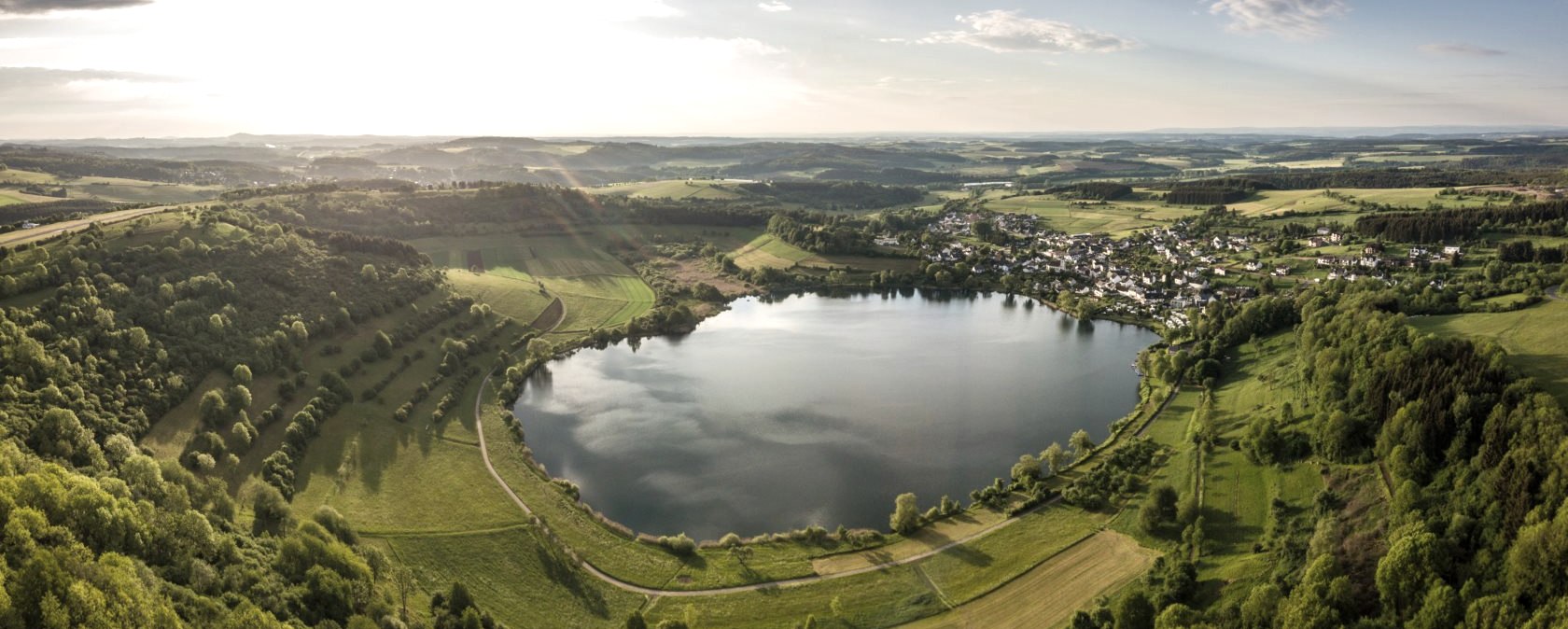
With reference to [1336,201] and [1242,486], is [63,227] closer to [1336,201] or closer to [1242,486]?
[1242,486]

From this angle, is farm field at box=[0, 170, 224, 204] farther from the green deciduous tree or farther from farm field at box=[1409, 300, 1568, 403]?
farm field at box=[1409, 300, 1568, 403]

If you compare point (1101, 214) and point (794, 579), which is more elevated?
point (1101, 214)

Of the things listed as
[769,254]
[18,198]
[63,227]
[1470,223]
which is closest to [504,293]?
[63,227]

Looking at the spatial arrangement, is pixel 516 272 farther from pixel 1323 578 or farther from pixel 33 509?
pixel 1323 578

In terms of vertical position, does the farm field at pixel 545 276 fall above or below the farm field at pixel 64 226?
below

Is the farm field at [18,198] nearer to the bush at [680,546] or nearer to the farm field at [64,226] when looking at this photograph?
the farm field at [64,226]

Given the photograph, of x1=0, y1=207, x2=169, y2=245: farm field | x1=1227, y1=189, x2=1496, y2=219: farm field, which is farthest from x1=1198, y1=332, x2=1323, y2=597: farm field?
x1=1227, y1=189, x2=1496, y2=219: farm field

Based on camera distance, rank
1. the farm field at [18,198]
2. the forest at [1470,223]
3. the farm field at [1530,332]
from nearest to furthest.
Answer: the farm field at [1530,332] → the forest at [1470,223] → the farm field at [18,198]

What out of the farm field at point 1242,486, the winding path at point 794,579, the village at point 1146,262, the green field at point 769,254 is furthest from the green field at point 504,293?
the farm field at point 1242,486
